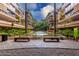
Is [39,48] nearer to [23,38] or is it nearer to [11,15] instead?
[23,38]

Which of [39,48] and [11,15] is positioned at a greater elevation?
[11,15]

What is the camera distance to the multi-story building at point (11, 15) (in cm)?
644

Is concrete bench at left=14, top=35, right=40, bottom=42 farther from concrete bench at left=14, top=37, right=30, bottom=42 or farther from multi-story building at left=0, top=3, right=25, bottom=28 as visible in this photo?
multi-story building at left=0, top=3, right=25, bottom=28

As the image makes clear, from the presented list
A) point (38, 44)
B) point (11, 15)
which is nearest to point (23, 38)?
point (38, 44)

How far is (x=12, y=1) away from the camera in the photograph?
638cm

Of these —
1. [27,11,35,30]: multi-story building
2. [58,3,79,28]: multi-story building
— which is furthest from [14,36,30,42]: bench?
[58,3,79,28]: multi-story building

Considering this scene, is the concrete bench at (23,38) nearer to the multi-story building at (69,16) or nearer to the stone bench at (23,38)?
the stone bench at (23,38)

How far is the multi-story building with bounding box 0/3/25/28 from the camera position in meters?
A: 6.44

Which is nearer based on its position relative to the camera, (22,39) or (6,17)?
(6,17)

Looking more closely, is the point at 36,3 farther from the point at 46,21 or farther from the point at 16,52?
the point at 16,52

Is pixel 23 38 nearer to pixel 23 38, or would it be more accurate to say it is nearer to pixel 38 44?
pixel 23 38

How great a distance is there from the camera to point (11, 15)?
654cm

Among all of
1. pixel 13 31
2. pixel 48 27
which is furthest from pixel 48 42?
pixel 13 31

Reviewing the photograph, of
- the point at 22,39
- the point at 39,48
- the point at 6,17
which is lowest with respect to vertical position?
the point at 39,48
